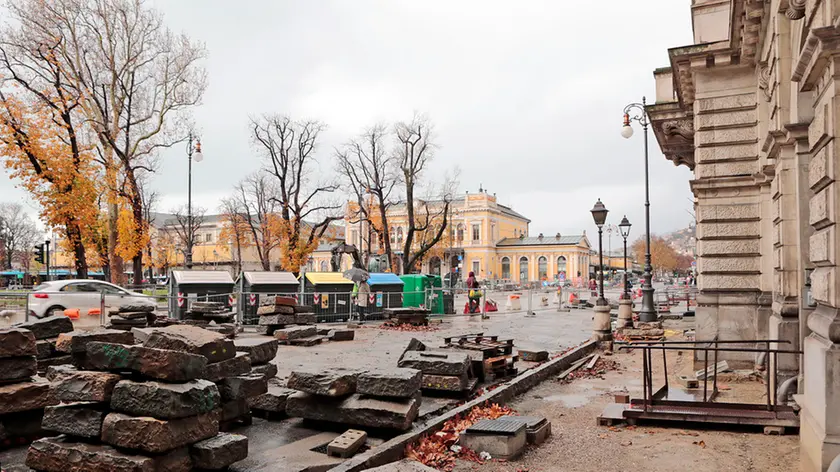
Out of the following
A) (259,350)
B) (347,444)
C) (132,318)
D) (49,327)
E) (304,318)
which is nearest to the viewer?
(347,444)

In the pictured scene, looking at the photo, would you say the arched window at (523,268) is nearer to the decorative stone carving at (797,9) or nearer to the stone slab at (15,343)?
the decorative stone carving at (797,9)

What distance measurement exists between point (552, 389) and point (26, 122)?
2414 centimetres

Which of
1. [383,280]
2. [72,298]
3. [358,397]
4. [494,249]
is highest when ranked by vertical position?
[494,249]

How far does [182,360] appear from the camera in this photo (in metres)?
5.43

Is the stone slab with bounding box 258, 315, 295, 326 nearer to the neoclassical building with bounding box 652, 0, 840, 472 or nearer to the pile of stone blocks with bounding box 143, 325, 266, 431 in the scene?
the pile of stone blocks with bounding box 143, 325, 266, 431

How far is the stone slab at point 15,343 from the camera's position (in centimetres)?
620

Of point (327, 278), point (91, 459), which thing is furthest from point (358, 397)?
point (327, 278)

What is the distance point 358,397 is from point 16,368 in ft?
12.5

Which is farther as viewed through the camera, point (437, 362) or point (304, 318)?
point (304, 318)

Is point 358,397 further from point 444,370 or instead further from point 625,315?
point 625,315

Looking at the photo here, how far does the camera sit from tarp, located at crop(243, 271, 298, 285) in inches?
897

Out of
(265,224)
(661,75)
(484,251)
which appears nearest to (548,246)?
(484,251)

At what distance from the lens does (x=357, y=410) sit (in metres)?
7.00

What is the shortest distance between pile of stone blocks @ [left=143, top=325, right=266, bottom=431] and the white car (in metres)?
14.2
